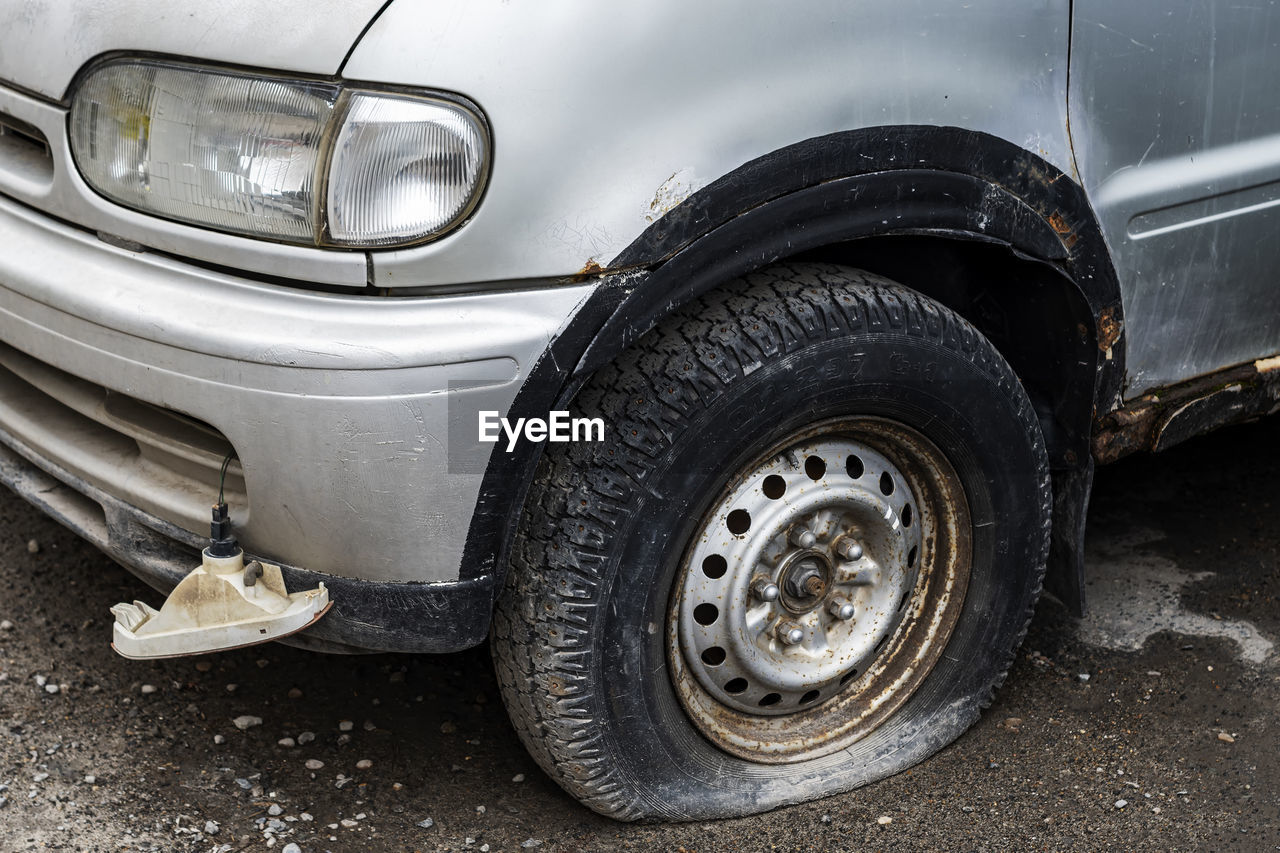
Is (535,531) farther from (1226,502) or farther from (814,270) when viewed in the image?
(1226,502)

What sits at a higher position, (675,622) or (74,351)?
(74,351)

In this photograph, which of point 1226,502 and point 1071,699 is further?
point 1226,502

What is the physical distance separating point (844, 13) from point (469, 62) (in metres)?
0.59

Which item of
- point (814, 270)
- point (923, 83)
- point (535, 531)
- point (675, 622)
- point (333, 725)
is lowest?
point (333, 725)

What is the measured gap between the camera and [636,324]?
192 centimetres

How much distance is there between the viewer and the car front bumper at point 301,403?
5.96 feet

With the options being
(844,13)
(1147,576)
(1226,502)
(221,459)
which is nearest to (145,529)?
(221,459)

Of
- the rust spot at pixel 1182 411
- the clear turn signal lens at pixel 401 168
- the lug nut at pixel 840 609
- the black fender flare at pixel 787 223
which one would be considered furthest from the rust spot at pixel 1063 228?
the clear turn signal lens at pixel 401 168

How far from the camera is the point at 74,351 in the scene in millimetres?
2033

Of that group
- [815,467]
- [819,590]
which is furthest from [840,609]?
[815,467]

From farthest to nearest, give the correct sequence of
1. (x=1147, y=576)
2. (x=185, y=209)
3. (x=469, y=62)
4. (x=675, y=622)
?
(x=1147, y=576) → (x=675, y=622) → (x=185, y=209) → (x=469, y=62)

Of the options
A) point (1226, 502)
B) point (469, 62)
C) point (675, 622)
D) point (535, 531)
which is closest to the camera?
point (469, 62)

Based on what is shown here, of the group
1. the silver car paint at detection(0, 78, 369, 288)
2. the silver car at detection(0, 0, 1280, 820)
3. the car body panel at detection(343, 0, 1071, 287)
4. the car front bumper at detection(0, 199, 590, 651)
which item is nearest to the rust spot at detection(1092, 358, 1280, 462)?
the silver car at detection(0, 0, 1280, 820)

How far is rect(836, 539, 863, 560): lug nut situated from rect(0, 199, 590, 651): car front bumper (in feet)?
2.37
